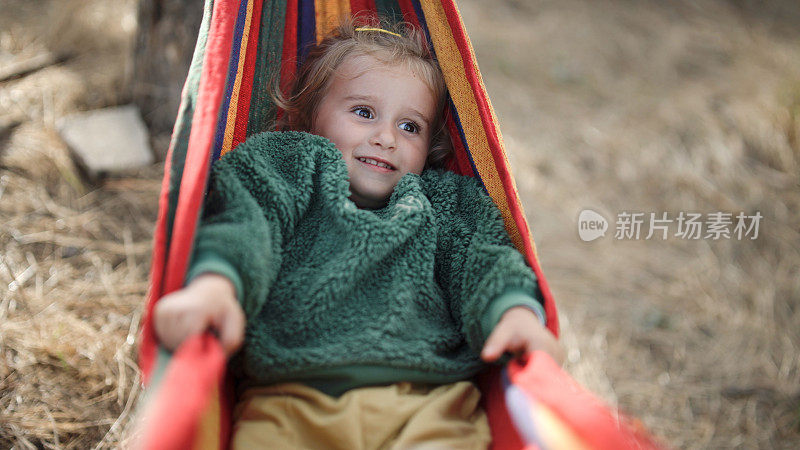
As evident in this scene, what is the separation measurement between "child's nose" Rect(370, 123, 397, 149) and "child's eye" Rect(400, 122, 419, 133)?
0.07 metres

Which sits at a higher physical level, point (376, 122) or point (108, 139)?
point (376, 122)

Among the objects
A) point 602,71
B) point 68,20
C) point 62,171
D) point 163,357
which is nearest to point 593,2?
point 602,71

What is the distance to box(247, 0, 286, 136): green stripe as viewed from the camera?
66.2 inches

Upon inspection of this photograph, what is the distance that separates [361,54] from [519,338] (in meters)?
0.93

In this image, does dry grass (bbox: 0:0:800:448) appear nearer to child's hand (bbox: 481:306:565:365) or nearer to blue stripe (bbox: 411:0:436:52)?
child's hand (bbox: 481:306:565:365)

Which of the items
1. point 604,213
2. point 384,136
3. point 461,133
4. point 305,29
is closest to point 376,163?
point 384,136

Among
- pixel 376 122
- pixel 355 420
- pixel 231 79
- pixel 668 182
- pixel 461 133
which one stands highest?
pixel 231 79

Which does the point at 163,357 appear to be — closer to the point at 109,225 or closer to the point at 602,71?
the point at 109,225

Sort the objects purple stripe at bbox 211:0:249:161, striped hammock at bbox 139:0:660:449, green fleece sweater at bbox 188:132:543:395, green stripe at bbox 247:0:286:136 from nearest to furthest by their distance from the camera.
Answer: striped hammock at bbox 139:0:660:449 < green fleece sweater at bbox 188:132:543:395 < purple stripe at bbox 211:0:249:161 < green stripe at bbox 247:0:286:136

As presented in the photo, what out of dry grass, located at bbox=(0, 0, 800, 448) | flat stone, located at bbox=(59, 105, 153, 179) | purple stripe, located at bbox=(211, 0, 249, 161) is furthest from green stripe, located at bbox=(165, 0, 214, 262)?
flat stone, located at bbox=(59, 105, 153, 179)

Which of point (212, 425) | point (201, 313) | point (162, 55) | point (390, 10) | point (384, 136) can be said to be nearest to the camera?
point (201, 313)

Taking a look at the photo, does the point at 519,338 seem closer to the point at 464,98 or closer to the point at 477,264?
the point at 477,264

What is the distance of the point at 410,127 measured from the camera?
5.47 ft

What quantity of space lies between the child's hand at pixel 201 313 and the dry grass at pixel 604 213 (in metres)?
0.86
